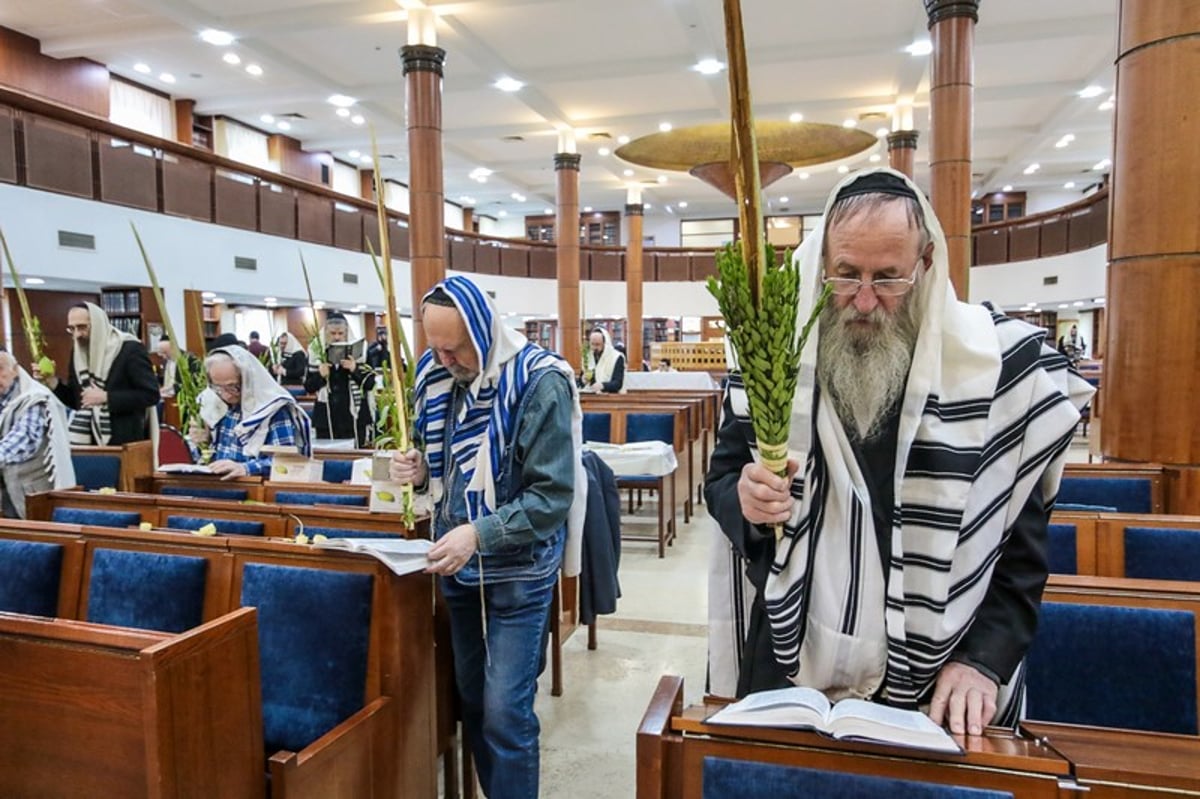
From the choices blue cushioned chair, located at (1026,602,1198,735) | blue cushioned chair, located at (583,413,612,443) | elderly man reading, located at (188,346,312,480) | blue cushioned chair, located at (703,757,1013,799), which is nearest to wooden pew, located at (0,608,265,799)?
blue cushioned chair, located at (703,757,1013,799)

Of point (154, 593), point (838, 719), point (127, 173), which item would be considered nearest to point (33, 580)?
point (154, 593)

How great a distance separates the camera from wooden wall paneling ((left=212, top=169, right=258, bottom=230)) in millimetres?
10511

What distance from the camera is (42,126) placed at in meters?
8.06

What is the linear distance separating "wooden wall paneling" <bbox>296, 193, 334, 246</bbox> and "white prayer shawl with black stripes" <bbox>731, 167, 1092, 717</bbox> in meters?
12.5

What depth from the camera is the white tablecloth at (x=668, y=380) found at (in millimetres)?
12945

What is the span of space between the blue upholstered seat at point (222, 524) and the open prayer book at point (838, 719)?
2.07 metres

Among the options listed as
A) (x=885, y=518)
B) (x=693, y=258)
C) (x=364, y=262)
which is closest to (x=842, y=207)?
(x=885, y=518)

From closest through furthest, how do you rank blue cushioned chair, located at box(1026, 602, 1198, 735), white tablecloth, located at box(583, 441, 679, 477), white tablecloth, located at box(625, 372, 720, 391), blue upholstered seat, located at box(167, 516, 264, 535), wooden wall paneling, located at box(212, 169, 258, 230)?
blue cushioned chair, located at box(1026, 602, 1198, 735), blue upholstered seat, located at box(167, 516, 264, 535), white tablecloth, located at box(583, 441, 679, 477), wooden wall paneling, located at box(212, 169, 258, 230), white tablecloth, located at box(625, 372, 720, 391)

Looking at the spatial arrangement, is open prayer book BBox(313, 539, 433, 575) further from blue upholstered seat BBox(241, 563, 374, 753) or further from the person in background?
the person in background

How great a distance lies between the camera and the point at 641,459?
492cm

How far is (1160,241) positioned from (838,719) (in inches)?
107

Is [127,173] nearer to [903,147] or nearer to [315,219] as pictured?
[315,219]

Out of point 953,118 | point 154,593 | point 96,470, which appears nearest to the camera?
point 154,593

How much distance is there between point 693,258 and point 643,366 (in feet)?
13.8
